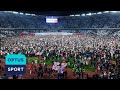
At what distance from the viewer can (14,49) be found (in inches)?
356

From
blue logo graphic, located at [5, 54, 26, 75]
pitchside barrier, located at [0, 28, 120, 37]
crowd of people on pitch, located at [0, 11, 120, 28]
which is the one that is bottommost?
blue logo graphic, located at [5, 54, 26, 75]

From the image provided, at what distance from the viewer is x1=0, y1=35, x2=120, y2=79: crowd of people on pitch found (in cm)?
914

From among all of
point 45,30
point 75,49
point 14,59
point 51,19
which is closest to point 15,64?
point 14,59

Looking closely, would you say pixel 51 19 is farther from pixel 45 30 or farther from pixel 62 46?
pixel 62 46

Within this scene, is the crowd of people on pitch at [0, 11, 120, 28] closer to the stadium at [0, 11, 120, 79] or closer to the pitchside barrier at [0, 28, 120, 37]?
the stadium at [0, 11, 120, 79]

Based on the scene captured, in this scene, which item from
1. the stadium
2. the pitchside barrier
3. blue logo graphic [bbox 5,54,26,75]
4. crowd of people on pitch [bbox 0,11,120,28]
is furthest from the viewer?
crowd of people on pitch [bbox 0,11,120,28]

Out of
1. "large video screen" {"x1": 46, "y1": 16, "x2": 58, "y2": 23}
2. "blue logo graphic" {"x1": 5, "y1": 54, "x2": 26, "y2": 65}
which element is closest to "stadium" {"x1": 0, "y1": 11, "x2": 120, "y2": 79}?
"large video screen" {"x1": 46, "y1": 16, "x2": 58, "y2": 23}

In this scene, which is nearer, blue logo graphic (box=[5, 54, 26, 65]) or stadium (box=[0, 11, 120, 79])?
blue logo graphic (box=[5, 54, 26, 65])

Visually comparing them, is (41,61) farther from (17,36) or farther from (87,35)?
(87,35)

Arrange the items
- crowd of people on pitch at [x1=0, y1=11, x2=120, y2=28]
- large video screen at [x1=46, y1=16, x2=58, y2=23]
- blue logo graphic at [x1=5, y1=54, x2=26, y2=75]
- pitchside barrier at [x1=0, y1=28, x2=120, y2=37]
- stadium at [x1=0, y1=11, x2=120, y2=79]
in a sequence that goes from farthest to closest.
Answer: crowd of people on pitch at [x1=0, y1=11, x2=120, y2=28]
pitchside barrier at [x1=0, y1=28, x2=120, y2=37]
large video screen at [x1=46, y1=16, x2=58, y2=23]
stadium at [x1=0, y1=11, x2=120, y2=79]
blue logo graphic at [x1=5, y1=54, x2=26, y2=75]

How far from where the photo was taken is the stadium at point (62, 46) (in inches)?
339
